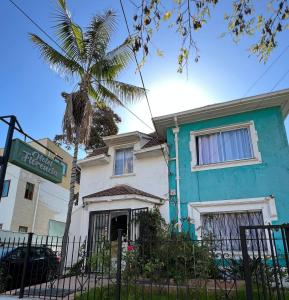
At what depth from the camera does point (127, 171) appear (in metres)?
13.9

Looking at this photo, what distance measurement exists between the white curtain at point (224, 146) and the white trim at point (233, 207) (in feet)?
6.16

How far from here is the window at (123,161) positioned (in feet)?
45.9

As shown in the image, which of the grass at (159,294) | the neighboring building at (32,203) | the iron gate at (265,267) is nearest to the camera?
the iron gate at (265,267)

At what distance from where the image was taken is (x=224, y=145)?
11.9 meters

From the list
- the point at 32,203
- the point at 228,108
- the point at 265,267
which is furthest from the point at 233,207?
the point at 32,203

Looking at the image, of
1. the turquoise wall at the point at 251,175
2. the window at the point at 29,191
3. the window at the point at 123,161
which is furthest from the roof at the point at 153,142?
the window at the point at 29,191

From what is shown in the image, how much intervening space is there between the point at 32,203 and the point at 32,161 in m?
20.1

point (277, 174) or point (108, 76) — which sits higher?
point (108, 76)

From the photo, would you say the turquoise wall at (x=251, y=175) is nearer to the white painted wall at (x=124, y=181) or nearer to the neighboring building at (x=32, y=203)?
the white painted wall at (x=124, y=181)

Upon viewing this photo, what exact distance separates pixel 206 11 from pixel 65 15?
9.87 metres

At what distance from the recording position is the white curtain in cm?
1147

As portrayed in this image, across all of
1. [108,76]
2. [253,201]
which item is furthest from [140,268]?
[108,76]

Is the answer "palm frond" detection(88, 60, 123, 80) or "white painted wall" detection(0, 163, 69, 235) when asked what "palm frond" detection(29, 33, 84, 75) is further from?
"white painted wall" detection(0, 163, 69, 235)

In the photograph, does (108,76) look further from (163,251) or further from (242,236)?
(242,236)
